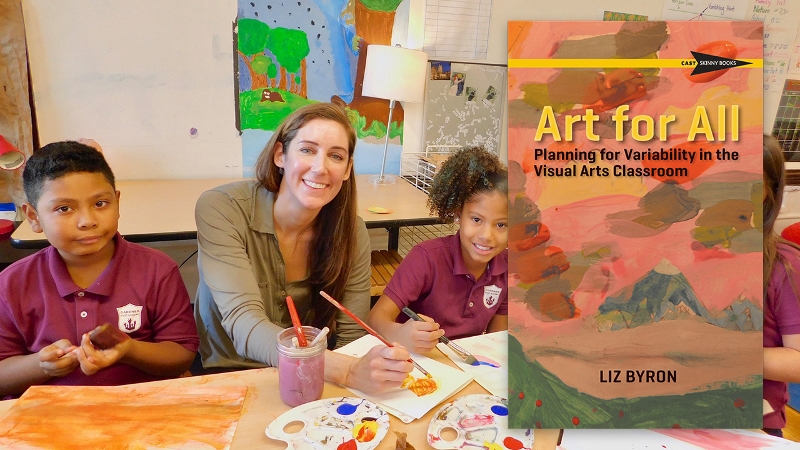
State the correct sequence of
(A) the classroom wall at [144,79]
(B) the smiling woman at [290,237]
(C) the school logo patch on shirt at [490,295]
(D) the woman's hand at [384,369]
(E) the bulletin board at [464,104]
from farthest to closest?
(E) the bulletin board at [464,104]
(A) the classroom wall at [144,79]
(C) the school logo patch on shirt at [490,295]
(B) the smiling woman at [290,237]
(D) the woman's hand at [384,369]

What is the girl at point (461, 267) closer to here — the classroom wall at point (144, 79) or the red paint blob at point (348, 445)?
the red paint blob at point (348, 445)

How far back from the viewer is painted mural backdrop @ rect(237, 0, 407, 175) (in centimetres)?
235

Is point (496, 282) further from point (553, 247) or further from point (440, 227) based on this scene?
point (440, 227)

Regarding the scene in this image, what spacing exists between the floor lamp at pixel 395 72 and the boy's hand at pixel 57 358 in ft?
5.49

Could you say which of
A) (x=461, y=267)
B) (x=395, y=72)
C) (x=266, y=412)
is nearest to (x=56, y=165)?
(x=266, y=412)

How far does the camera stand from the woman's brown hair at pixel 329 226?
127cm

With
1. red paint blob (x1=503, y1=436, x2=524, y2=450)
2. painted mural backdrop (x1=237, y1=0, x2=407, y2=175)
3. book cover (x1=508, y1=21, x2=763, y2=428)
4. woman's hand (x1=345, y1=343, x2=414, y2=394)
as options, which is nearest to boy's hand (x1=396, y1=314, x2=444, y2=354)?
woman's hand (x1=345, y1=343, x2=414, y2=394)

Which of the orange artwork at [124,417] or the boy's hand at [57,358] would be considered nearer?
the orange artwork at [124,417]

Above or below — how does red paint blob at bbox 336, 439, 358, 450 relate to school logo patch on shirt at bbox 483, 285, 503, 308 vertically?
below

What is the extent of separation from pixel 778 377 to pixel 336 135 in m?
0.92

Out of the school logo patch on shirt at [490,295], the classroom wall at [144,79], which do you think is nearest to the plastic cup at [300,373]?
the school logo patch on shirt at [490,295]

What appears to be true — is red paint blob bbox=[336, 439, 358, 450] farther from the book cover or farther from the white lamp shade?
the white lamp shade

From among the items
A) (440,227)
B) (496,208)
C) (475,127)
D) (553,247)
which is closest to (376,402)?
(553,247)

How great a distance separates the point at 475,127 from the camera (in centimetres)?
276
